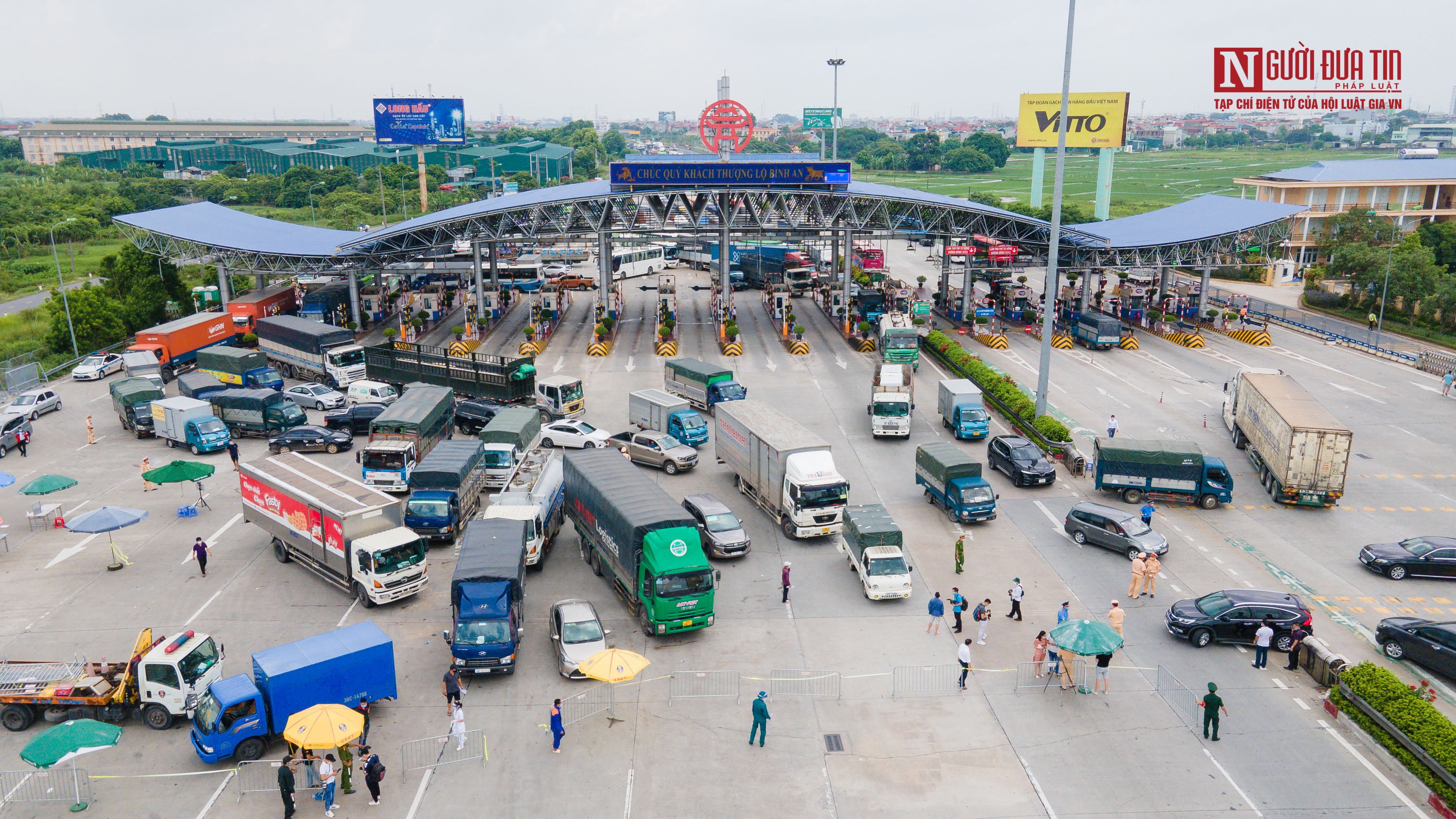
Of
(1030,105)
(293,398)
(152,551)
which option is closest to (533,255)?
(293,398)

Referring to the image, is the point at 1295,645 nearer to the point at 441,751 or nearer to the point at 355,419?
the point at 441,751

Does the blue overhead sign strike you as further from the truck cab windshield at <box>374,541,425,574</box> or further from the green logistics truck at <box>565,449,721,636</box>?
the truck cab windshield at <box>374,541,425,574</box>

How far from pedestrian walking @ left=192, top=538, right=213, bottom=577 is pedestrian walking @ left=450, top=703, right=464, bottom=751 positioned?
13269mm

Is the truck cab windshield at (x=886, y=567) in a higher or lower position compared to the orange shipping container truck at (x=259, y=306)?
lower

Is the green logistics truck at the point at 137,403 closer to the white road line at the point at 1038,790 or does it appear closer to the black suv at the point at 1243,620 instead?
the white road line at the point at 1038,790

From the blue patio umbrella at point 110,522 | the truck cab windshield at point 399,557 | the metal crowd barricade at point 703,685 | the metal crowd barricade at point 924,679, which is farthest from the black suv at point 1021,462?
the blue patio umbrella at point 110,522

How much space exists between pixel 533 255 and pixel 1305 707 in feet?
269

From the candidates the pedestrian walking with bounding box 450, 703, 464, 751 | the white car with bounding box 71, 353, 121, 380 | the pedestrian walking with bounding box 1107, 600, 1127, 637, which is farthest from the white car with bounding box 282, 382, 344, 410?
the pedestrian walking with bounding box 1107, 600, 1127, 637

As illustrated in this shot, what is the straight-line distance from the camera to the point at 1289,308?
73312 millimetres

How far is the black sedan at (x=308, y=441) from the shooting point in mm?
40844

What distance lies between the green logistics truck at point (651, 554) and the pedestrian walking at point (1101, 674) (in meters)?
9.54

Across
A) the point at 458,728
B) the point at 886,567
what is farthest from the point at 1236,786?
the point at 458,728

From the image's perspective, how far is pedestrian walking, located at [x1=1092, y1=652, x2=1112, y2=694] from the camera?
885 inches

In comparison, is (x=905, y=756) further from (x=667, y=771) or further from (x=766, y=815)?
(x=667, y=771)
